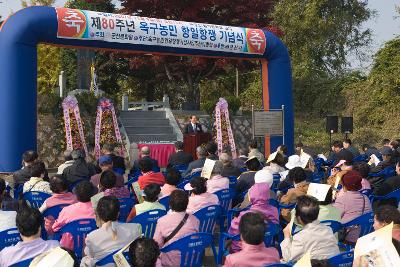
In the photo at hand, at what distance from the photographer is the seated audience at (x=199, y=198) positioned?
5.71m

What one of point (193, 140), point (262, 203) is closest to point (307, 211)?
point (262, 203)

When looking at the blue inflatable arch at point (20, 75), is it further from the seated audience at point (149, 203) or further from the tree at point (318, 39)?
the tree at point (318, 39)

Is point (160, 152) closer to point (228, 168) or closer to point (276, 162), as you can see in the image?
point (276, 162)

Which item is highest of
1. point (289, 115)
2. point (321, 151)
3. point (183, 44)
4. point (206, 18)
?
point (206, 18)

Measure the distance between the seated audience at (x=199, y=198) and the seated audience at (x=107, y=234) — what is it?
1.56 metres

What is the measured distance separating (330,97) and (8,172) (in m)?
17.2

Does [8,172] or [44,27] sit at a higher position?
[44,27]

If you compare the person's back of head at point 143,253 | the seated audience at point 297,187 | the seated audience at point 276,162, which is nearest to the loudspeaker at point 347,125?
the seated audience at point 276,162

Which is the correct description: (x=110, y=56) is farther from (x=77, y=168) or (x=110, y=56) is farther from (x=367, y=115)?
(x=77, y=168)

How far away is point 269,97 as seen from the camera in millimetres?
15141

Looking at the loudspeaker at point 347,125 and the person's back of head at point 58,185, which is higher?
the loudspeaker at point 347,125

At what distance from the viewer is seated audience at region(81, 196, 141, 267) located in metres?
4.00

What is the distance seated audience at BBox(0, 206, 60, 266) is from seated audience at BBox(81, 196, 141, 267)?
14.9 inches

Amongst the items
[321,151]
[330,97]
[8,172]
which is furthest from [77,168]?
[330,97]
